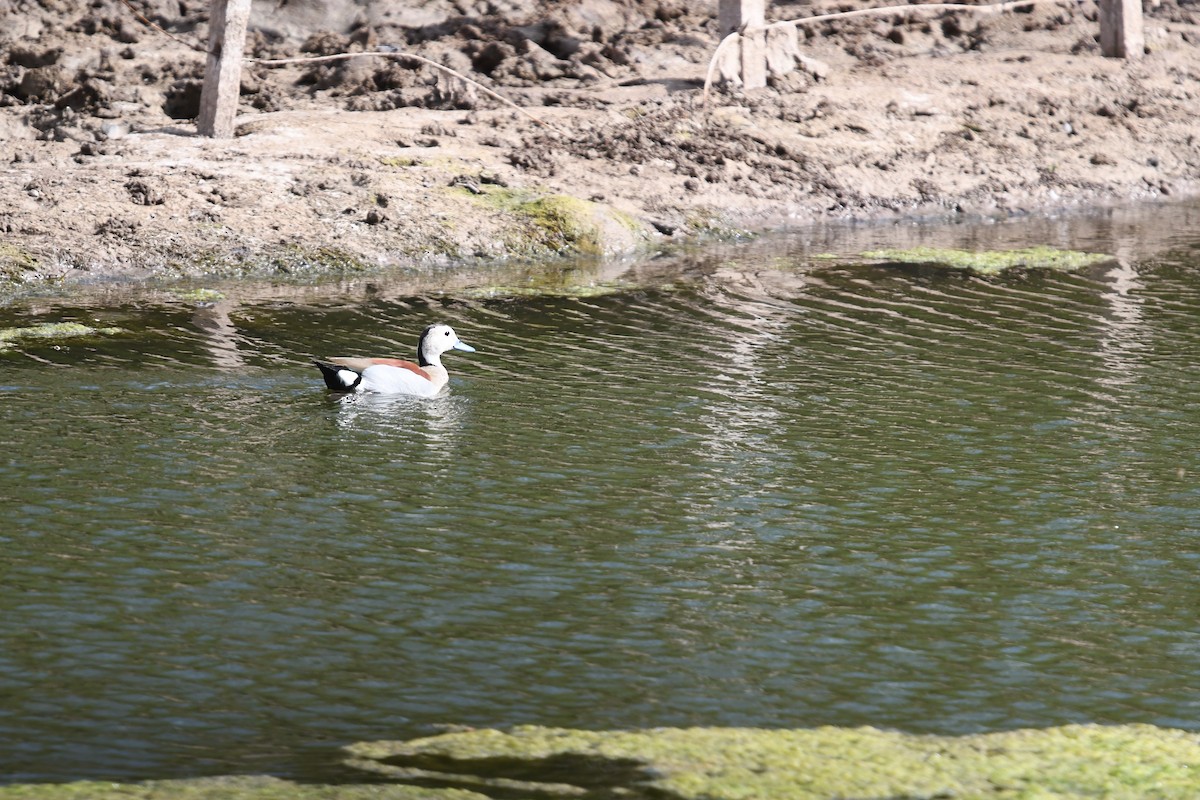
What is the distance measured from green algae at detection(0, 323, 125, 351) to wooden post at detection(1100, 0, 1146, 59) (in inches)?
611

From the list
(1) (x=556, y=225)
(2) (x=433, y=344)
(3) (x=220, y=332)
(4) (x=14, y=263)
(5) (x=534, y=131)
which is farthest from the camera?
(5) (x=534, y=131)

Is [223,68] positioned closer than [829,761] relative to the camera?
No

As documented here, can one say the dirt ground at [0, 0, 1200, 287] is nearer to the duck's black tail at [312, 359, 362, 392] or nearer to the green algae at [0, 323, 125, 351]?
the green algae at [0, 323, 125, 351]

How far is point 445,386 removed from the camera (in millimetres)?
11547

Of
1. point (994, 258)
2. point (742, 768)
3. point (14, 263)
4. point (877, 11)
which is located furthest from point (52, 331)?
point (877, 11)

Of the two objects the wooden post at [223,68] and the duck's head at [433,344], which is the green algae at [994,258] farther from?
the wooden post at [223,68]

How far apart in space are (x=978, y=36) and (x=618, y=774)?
65.3 ft

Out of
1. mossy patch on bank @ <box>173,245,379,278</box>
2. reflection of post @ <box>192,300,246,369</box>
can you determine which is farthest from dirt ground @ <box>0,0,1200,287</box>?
reflection of post @ <box>192,300,246,369</box>

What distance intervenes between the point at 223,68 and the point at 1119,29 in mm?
12527

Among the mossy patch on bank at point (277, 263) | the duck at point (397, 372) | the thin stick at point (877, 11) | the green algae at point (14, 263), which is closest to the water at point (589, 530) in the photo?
the duck at point (397, 372)

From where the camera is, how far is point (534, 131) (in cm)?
1919

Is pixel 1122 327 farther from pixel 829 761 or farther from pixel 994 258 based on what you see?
pixel 829 761

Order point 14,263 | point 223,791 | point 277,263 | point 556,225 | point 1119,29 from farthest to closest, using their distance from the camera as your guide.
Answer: point 1119,29 → point 556,225 → point 277,263 → point 14,263 → point 223,791

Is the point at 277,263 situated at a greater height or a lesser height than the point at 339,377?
greater
